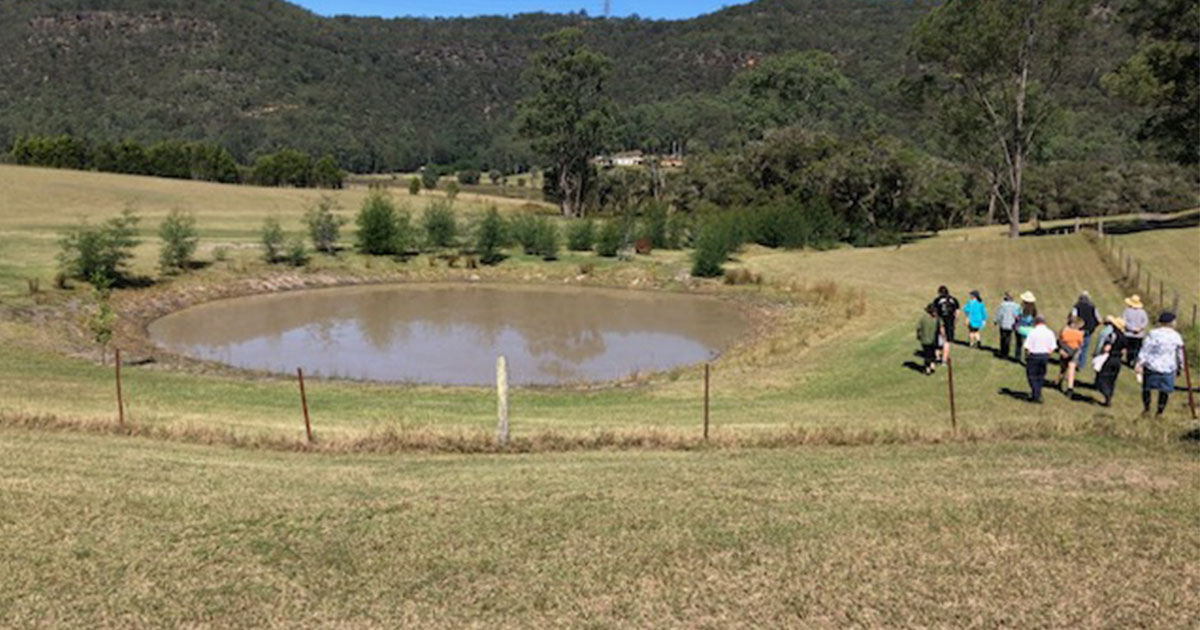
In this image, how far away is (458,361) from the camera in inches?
1081

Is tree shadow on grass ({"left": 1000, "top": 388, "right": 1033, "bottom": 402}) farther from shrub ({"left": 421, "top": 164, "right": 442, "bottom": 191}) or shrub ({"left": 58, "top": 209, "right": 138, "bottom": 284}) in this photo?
shrub ({"left": 421, "top": 164, "right": 442, "bottom": 191})

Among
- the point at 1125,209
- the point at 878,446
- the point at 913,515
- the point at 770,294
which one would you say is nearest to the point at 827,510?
the point at 913,515

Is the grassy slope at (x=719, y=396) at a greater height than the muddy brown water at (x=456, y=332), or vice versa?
the grassy slope at (x=719, y=396)

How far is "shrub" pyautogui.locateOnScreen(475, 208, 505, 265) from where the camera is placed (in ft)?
163

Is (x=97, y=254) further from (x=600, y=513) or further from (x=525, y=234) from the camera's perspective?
(x=600, y=513)

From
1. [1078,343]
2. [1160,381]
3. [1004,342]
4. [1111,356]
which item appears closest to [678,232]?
[1004,342]

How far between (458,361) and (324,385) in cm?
637

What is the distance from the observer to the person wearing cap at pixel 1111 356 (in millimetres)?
16656

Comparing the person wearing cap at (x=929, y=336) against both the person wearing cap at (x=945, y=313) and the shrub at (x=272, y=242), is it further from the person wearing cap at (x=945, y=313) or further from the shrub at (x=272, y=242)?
the shrub at (x=272, y=242)

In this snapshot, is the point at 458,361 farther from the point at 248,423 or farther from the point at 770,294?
the point at 770,294

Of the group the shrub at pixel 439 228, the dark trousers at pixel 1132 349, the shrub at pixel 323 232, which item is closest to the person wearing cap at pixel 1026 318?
the dark trousers at pixel 1132 349

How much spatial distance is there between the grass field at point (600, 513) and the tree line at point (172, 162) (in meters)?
98.2

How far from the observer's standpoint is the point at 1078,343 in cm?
1761

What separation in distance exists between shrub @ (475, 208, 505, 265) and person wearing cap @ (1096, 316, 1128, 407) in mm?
35972
